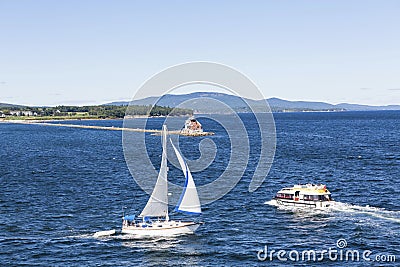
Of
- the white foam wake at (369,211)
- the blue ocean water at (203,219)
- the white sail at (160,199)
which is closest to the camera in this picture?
the blue ocean water at (203,219)

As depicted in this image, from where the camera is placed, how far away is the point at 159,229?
65750mm

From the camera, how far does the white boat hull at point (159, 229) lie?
65.9 m

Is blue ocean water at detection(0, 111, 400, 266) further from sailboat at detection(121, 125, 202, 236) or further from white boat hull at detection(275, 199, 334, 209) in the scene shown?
white boat hull at detection(275, 199, 334, 209)

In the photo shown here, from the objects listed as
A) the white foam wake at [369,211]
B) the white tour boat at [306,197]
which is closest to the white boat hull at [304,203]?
the white tour boat at [306,197]

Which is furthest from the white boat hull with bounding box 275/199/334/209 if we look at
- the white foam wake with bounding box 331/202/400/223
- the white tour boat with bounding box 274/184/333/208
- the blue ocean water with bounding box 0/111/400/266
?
the blue ocean water with bounding box 0/111/400/266

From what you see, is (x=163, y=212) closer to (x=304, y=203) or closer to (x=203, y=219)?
(x=203, y=219)

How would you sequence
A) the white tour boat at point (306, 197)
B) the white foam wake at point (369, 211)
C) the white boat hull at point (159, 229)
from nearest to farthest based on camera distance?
1. the white boat hull at point (159, 229)
2. the white foam wake at point (369, 211)
3. the white tour boat at point (306, 197)

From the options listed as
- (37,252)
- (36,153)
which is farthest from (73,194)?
(36,153)

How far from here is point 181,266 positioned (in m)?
55.6

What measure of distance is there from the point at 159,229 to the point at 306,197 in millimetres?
29703

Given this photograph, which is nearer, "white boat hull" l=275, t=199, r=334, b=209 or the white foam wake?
the white foam wake

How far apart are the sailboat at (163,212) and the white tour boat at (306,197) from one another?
2142 centimetres

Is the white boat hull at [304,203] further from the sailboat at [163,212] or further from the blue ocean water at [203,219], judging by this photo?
the sailboat at [163,212]

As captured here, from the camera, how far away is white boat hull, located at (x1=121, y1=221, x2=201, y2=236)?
216 ft
